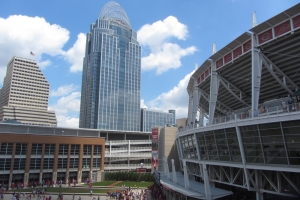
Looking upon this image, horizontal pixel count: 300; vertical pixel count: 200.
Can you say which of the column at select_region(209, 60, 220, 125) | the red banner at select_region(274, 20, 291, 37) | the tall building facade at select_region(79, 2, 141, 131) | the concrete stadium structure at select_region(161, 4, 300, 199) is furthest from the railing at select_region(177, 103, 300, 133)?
the tall building facade at select_region(79, 2, 141, 131)

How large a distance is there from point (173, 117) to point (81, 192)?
149 meters

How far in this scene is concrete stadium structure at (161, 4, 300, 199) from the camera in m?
17.0

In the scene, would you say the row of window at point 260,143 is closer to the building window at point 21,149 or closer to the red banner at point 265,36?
the red banner at point 265,36

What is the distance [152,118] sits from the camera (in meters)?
164

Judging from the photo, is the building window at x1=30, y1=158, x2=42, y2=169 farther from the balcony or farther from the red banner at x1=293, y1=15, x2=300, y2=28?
the red banner at x1=293, y1=15, x2=300, y2=28

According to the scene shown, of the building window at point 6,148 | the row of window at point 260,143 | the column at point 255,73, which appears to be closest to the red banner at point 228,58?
the column at point 255,73

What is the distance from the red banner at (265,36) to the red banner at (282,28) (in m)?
0.47

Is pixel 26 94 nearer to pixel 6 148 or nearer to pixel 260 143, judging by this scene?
pixel 6 148

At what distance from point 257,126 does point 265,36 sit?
7.89 metres

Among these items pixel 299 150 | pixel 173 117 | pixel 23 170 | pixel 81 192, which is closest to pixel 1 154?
pixel 23 170

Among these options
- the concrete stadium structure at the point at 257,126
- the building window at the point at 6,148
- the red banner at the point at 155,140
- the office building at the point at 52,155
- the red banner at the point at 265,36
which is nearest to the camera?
the concrete stadium structure at the point at 257,126

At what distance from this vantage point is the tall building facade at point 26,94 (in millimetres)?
143625

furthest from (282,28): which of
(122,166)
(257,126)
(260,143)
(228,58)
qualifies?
(122,166)

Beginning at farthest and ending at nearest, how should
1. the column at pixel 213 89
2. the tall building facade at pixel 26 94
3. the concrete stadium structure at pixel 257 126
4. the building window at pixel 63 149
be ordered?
the tall building facade at pixel 26 94 < the building window at pixel 63 149 < the column at pixel 213 89 < the concrete stadium structure at pixel 257 126
